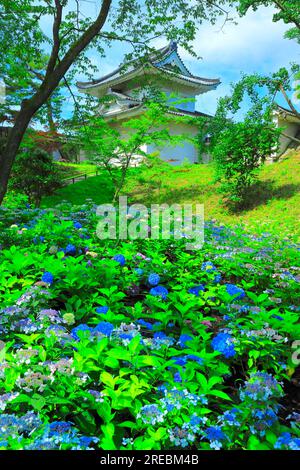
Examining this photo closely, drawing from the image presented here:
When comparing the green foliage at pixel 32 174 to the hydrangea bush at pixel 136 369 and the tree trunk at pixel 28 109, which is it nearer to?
the tree trunk at pixel 28 109

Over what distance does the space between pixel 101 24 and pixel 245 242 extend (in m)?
3.02

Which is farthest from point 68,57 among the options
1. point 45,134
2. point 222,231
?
point 45,134

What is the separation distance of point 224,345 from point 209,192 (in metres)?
10.9

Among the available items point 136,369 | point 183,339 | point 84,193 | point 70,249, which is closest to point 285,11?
point 84,193

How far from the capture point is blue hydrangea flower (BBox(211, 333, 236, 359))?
5.82ft

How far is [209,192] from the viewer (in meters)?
12.4

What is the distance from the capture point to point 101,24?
4.40 metres

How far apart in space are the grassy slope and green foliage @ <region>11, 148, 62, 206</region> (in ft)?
4.15

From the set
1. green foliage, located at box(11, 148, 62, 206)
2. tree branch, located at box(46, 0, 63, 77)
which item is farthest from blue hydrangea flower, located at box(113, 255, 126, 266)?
green foliage, located at box(11, 148, 62, 206)

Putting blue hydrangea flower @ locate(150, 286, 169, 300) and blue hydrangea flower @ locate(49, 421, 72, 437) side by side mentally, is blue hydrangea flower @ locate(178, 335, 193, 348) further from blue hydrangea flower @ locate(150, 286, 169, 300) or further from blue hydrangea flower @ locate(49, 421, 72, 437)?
blue hydrangea flower @ locate(49, 421, 72, 437)

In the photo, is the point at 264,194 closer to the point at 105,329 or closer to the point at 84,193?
Result: the point at 84,193
